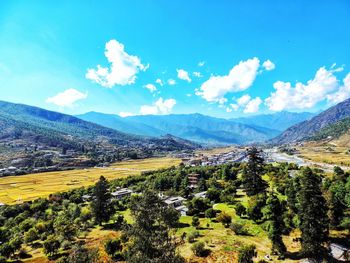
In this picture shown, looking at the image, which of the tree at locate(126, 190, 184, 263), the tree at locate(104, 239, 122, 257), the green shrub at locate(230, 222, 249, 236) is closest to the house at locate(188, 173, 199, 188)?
the green shrub at locate(230, 222, 249, 236)

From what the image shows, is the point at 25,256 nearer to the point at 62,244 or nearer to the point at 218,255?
the point at 62,244

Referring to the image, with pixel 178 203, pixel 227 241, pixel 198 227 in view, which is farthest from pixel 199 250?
pixel 178 203

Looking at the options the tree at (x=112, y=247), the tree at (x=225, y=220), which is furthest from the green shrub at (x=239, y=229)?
the tree at (x=112, y=247)

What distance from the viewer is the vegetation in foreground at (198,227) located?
80.4 ft

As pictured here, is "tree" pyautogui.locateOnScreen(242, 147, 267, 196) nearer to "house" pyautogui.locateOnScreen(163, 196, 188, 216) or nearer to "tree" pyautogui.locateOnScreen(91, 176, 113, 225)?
"house" pyautogui.locateOnScreen(163, 196, 188, 216)

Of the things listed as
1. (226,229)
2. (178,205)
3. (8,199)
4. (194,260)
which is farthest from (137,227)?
(8,199)

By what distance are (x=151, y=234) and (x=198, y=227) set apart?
2677 centimetres

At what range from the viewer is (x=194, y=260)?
3653 cm

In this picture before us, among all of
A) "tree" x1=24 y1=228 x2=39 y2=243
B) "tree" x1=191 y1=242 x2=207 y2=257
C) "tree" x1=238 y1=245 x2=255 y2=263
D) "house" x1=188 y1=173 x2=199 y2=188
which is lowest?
"tree" x1=24 y1=228 x2=39 y2=243

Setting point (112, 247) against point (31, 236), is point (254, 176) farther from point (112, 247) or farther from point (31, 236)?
point (31, 236)

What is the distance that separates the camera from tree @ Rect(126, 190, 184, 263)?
857 inches

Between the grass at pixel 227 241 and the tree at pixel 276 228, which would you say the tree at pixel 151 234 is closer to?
the grass at pixel 227 241

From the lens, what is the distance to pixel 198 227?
47.8 metres

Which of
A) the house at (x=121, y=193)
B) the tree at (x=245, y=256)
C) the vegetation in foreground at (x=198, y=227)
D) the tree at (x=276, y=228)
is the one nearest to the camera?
the vegetation in foreground at (x=198, y=227)
